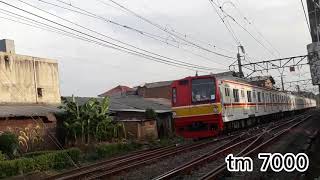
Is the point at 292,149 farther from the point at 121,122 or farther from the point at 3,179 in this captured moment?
the point at 121,122

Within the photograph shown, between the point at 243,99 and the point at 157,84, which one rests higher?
the point at 157,84

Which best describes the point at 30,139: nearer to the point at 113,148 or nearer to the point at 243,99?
the point at 113,148

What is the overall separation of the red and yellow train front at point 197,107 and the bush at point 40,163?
6093mm

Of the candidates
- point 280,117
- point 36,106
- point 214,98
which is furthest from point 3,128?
point 280,117

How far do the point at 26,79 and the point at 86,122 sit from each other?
548cm

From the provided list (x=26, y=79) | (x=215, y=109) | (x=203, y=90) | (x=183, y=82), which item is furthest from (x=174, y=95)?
(x=26, y=79)

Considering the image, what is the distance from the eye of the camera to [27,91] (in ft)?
93.2

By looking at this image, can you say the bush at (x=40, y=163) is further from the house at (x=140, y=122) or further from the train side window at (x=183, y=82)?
the house at (x=140, y=122)

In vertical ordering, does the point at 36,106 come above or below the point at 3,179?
above

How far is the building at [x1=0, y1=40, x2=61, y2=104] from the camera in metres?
26.9

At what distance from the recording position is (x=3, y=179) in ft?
53.5

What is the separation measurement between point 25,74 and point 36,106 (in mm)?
2108

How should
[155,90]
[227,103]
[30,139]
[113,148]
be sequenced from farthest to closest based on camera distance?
[155,90] < [227,103] < [113,148] < [30,139]

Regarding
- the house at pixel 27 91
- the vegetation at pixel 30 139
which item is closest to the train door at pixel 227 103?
the house at pixel 27 91
